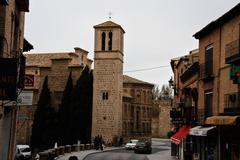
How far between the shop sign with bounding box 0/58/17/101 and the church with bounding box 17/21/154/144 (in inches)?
1779

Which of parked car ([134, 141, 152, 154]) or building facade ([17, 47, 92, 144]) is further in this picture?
building facade ([17, 47, 92, 144])

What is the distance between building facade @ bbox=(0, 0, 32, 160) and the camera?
36.0ft

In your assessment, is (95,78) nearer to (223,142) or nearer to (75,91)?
(75,91)

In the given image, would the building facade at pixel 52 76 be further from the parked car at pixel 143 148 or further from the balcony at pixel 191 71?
the balcony at pixel 191 71

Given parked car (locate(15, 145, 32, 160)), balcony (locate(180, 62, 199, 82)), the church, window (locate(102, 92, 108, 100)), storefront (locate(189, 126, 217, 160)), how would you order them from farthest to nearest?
window (locate(102, 92, 108, 100)), the church, parked car (locate(15, 145, 32, 160)), balcony (locate(180, 62, 199, 82)), storefront (locate(189, 126, 217, 160))

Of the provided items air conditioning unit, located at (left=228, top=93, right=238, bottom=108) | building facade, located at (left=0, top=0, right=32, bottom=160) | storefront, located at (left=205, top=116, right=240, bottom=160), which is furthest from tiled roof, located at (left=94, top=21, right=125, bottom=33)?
building facade, located at (left=0, top=0, right=32, bottom=160)

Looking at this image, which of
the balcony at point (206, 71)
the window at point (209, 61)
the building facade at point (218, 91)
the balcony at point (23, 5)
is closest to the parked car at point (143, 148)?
the building facade at point (218, 91)

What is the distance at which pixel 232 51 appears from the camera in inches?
736

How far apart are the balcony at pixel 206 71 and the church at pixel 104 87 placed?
35.3 metres

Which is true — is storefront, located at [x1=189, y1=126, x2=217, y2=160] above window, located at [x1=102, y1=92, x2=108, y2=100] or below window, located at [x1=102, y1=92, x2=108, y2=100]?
below

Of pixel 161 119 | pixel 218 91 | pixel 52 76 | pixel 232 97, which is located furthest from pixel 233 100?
pixel 161 119

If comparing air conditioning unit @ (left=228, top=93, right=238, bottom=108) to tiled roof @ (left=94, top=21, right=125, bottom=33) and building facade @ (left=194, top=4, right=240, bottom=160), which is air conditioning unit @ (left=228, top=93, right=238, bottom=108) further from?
tiled roof @ (left=94, top=21, right=125, bottom=33)

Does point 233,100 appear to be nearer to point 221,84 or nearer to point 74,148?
point 221,84

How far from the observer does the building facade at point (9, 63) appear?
432 inches
